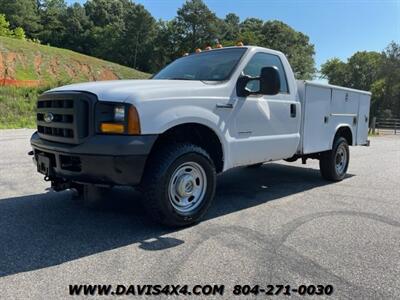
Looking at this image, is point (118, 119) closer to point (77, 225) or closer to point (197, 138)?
point (197, 138)

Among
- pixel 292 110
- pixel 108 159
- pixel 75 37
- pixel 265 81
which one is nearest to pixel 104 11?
pixel 75 37

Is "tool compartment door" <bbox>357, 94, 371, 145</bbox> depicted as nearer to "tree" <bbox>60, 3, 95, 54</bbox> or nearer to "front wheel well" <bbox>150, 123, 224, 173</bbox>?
"front wheel well" <bbox>150, 123, 224, 173</bbox>

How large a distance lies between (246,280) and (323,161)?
4522 mm

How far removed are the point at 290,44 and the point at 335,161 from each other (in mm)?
75346

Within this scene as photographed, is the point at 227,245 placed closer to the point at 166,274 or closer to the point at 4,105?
the point at 166,274

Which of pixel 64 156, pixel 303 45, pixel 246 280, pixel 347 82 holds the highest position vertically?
pixel 303 45

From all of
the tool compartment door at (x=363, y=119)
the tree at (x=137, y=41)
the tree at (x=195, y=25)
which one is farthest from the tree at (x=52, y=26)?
the tool compartment door at (x=363, y=119)

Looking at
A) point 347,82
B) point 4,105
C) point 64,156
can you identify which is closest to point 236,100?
point 64,156

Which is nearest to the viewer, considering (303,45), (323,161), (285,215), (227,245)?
(227,245)

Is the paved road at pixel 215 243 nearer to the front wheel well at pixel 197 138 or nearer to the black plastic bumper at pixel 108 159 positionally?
the black plastic bumper at pixel 108 159

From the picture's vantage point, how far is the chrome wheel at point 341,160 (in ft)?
24.2

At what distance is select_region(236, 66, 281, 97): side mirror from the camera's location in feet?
15.4

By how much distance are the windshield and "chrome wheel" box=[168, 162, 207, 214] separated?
1.20m

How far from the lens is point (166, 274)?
327 centimetres
